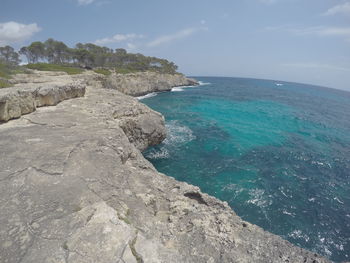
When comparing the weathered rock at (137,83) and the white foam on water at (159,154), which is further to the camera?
the weathered rock at (137,83)

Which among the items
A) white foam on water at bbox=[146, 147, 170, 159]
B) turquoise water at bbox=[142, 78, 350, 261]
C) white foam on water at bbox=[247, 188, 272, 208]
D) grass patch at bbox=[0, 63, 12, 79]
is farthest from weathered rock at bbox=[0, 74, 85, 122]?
grass patch at bbox=[0, 63, 12, 79]

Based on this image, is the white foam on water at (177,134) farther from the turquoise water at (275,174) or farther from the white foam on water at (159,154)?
the white foam on water at (159,154)

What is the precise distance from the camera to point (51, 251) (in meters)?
3.87

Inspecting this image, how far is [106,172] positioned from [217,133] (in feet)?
72.5

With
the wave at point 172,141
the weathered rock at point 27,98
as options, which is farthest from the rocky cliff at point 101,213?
the wave at point 172,141

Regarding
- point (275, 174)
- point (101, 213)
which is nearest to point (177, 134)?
point (275, 174)

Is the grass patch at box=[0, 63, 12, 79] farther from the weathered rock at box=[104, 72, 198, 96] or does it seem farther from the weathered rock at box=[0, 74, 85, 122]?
the weathered rock at box=[104, 72, 198, 96]

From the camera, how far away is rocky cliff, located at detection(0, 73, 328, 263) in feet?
13.4

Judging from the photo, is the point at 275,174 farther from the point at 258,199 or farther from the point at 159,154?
the point at 159,154

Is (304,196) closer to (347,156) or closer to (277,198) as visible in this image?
(277,198)

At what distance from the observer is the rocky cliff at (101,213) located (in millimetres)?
4078

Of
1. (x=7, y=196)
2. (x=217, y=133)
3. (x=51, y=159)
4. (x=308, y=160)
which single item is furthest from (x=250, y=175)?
(x=7, y=196)

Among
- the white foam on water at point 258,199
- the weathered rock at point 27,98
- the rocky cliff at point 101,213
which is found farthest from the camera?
the white foam on water at point 258,199

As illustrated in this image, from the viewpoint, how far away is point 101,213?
15.7 ft
